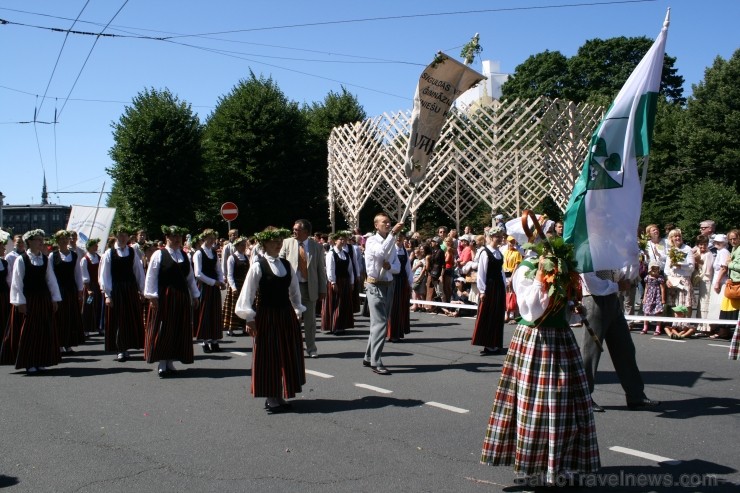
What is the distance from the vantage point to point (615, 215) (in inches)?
272

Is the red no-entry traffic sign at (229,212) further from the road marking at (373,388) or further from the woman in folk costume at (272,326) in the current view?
the woman in folk costume at (272,326)

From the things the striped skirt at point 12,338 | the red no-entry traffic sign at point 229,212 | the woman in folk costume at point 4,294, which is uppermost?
the red no-entry traffic sign at point 229,212

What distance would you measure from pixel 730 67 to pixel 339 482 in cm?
3327

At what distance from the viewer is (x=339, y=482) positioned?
530 cm

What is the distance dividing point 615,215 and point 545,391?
259cm

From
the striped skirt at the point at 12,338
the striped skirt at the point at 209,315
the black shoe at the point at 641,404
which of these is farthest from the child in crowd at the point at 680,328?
the striped skirt at the point at 12,338

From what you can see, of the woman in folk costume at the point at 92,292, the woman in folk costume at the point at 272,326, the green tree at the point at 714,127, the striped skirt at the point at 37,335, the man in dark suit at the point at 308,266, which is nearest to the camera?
the woman in folk costume at the point at 272,326

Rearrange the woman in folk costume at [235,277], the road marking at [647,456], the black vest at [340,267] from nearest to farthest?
the road marking at [647,456] < the woman in folk costume at [235,277] < the black vest at [340,267]

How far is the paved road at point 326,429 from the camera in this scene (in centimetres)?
540

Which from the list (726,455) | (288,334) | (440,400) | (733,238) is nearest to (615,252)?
(726,455)

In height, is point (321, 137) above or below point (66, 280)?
above

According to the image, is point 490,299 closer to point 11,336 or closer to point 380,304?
point 380,304

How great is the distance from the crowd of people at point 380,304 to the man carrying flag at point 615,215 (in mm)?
29

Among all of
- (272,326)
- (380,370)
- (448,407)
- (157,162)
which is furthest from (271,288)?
(157,162)
